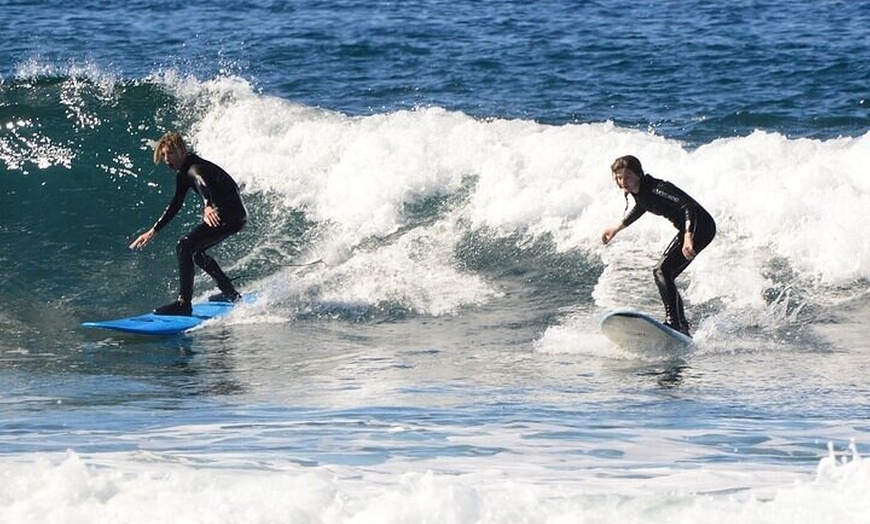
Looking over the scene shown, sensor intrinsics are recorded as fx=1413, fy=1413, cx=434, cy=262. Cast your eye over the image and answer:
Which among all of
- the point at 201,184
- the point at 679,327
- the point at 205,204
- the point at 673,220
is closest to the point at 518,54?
the point at 205,204

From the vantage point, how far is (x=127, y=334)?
1131cm

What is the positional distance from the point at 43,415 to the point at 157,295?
5.01 meters

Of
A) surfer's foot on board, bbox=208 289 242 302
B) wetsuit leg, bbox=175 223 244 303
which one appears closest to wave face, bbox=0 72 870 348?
surfer's foot on board, bbox=208 289 242 302

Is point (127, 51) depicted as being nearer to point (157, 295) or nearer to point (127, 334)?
point (157, 295)

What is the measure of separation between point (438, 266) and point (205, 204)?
8.57 ft

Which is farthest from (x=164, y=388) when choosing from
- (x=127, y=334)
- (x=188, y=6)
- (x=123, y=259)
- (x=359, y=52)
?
(x=188, y=6)

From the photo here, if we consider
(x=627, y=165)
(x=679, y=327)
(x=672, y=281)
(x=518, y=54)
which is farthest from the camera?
(x=518, y=54)

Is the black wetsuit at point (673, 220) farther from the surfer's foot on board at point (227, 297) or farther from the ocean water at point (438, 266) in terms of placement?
the surfer's foot on board at point (227, 297)

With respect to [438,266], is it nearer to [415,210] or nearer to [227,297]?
[415,210]

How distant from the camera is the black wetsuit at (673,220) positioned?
402 inches

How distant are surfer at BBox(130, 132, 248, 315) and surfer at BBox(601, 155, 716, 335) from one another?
10.2 ft

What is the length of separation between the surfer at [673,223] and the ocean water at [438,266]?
0.39 meters

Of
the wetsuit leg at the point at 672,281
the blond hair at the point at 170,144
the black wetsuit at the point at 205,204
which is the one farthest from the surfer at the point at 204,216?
the wetsuit leg at the point at 672,281

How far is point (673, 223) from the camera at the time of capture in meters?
10.3
